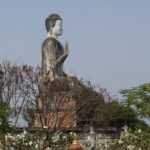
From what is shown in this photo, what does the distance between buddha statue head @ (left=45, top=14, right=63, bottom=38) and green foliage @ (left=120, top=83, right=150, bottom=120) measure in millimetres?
14876

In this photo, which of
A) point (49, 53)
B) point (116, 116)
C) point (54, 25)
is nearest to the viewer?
point (49, 53)

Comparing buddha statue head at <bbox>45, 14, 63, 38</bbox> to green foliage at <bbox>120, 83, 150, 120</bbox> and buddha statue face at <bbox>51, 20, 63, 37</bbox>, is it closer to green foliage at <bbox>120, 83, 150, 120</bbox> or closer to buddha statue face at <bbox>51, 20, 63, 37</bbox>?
buddha statue face at <bbox>51, 20, 63, 37</bbox>

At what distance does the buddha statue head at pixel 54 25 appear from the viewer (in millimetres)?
35900

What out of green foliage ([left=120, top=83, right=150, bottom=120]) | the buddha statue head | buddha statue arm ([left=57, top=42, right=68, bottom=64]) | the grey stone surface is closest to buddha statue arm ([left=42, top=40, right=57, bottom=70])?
the grey stone surface

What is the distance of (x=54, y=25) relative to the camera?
36188 millimetres

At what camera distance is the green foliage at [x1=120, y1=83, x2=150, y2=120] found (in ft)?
69.6

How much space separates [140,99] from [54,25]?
15957 mm

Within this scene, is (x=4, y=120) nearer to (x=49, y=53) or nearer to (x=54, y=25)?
(x=49, y=53)

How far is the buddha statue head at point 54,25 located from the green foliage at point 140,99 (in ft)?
48.8

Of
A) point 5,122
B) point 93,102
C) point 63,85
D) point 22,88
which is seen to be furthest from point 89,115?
point 5,122

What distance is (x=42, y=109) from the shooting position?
27.2 metres

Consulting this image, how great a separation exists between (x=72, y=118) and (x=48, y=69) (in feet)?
14.6

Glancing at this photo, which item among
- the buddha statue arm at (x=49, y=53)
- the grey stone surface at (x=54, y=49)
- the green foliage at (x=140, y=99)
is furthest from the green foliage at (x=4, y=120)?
the buddha statue arm at (x=49, y=53)

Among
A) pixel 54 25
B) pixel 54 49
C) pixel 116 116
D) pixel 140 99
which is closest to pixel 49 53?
pixel 54 49
